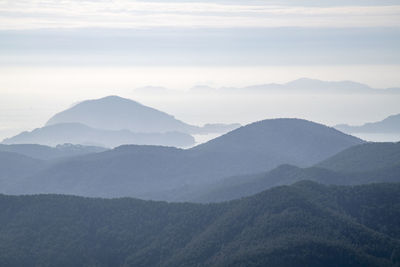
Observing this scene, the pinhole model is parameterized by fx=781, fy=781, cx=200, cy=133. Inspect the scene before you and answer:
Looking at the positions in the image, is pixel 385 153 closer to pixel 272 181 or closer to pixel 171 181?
pixel 272 181

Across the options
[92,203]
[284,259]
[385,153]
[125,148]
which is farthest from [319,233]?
[125,148]

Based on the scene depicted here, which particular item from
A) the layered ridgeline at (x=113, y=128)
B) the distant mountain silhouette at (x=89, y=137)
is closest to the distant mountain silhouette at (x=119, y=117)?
the layered ridgeline at (x=113, y=128)

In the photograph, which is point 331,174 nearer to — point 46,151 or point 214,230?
point 214,230

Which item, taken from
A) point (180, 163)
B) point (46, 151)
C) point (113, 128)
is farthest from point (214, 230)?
point (113, 128)

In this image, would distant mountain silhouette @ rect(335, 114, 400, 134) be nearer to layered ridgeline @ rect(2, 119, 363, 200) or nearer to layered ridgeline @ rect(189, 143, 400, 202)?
layered ridgeline @ rect(2, 119, 363, 200)

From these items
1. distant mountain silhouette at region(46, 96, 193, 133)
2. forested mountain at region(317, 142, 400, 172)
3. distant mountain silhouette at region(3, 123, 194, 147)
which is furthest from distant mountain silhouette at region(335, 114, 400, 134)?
forested mountain at region(317, 142, 400, 172)

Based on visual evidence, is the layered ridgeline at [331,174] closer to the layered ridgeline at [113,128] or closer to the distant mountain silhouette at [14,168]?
the distant mountain silhouette at [14,168]
